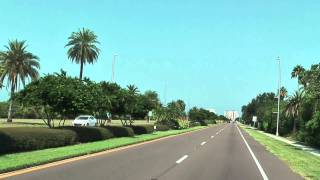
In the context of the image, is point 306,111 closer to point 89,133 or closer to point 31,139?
point 89,133

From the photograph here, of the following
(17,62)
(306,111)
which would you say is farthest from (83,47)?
(306,111)

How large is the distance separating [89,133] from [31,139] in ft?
30.6

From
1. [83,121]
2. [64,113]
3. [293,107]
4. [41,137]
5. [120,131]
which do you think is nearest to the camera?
[41,137]

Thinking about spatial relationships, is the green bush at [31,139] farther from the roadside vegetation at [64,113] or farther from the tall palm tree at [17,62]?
the tall palm tree at [17,62]

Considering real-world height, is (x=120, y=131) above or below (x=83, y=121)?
below

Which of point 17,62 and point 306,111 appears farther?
point 17,62

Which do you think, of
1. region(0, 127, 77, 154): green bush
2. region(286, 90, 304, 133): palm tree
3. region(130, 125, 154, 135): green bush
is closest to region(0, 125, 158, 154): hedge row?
region(0, 127, 77, 154): green bush

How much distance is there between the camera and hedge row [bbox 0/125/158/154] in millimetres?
20391

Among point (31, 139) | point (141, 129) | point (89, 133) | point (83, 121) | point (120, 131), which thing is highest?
point (83, 121)

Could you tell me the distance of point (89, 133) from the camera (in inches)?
1243

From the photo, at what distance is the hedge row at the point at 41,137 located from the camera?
20391 millimetres

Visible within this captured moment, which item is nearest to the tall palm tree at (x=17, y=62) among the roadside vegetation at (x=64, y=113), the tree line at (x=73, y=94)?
the tree line at (x=73, y=94)

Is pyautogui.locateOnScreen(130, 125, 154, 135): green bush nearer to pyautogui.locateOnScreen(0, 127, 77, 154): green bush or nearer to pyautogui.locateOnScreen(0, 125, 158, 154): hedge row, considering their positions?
pyautogui.locateOnScreen(0, 125, 158, 154): hedge row

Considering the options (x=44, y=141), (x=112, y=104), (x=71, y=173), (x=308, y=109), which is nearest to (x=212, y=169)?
(x=71, y=173)
